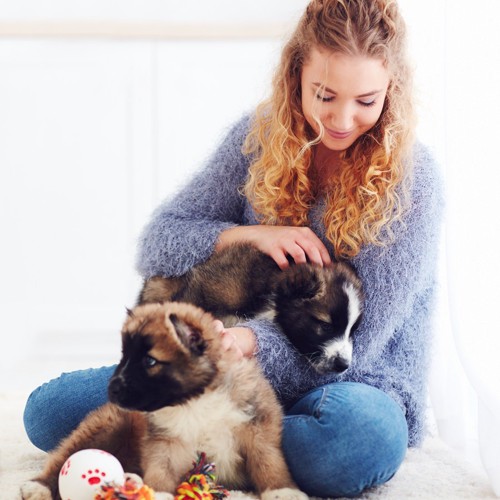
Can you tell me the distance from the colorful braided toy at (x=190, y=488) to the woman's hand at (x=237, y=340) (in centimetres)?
24

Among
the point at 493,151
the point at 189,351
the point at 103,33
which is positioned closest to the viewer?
the point at 189,351

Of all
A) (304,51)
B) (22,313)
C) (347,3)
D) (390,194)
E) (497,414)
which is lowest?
(22,313)

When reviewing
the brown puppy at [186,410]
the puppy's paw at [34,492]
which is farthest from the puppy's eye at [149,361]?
the puppy's paw at [34,492]

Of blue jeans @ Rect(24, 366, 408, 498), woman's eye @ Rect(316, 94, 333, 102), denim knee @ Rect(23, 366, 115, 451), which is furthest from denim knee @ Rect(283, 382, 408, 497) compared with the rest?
woman's eye @ Rect(316, 94, 333, 102)

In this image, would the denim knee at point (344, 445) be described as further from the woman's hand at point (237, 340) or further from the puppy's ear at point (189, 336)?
the puppy's ear at point (189, 336)

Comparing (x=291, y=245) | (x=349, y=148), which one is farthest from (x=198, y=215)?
(x=349, y=148)

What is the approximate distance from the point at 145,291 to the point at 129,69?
217cm

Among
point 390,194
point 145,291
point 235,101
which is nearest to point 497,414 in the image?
point 390,194

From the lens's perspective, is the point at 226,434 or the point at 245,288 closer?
the point at 226,434

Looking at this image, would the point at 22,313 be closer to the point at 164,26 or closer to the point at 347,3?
the point at 164,26

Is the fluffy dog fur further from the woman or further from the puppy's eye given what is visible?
the puppy's eye

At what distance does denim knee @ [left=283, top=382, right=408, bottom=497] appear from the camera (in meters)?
1.82

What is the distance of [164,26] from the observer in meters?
4.04

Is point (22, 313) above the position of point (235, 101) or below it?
below
